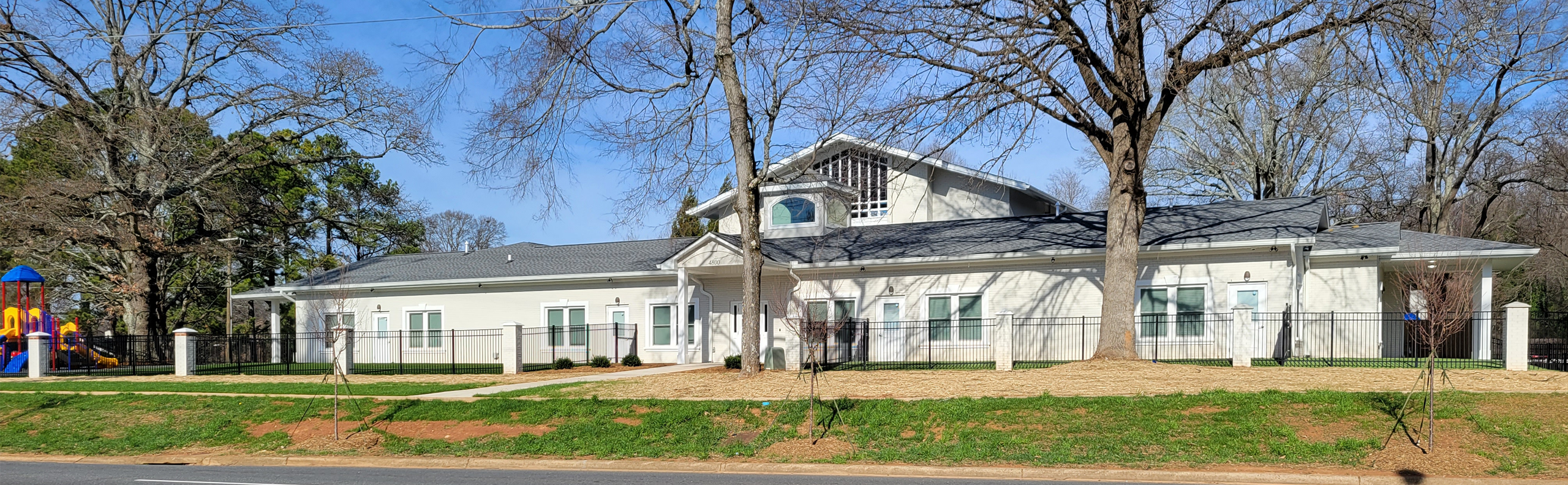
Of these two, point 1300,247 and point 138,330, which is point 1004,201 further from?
point 138,330

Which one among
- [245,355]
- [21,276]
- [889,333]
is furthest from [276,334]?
[889,333]

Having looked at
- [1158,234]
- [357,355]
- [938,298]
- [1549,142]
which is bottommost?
[357,355]

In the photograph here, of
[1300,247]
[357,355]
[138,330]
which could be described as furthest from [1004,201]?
[138,330]

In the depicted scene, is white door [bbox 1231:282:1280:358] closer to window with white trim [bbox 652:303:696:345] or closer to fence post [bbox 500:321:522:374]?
window with white trim [bbox 652:303:696:345]

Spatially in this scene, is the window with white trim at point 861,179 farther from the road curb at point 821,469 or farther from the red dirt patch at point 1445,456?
the red dirt patch at point 1445,456

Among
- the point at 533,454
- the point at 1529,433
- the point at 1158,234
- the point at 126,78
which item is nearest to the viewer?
the point at 1529,433

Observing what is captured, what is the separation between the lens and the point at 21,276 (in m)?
29.7

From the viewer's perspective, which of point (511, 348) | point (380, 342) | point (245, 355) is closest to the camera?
point (511, 348)

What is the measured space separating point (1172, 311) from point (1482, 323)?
6.14 meters

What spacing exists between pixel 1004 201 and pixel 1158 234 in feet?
23.2

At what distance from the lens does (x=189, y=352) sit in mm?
26438

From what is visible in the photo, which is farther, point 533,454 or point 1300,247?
point 1300,247

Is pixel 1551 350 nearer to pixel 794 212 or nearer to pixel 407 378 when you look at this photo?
pixel 794 212

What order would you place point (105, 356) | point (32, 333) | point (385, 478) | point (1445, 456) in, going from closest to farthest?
1. point (1445, 456)
2. point (385, 478)
3. point (32, 333)
4. point (105, 356)
